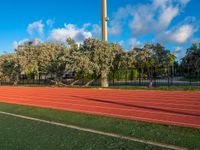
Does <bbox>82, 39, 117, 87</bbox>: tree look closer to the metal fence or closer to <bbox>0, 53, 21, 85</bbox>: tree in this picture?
the metal fence

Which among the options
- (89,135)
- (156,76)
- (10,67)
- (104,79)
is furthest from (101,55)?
(89,135)

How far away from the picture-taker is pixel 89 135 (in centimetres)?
677

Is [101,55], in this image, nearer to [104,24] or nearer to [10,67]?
[104,24]

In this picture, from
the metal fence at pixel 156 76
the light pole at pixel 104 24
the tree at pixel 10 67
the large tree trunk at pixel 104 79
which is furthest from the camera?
the tree at pixel 10 67

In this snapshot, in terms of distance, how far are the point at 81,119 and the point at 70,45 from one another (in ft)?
75.5

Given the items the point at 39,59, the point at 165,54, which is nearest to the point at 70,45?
the point at 39,59

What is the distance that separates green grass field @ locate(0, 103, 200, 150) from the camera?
579cm

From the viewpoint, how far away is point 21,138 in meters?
6.52

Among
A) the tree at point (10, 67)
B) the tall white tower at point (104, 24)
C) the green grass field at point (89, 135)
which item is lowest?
the green grass field at point (89, 135)

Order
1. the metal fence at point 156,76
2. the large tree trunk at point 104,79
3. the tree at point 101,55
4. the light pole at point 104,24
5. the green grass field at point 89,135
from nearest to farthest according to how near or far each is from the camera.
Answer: the green grass field at point 89,135 < the metal fence at point 156,76 < the tree at point 101,55 < the large tree trunk at point 104,79 < the light pole at point 104,24

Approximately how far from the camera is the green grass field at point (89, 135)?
5789mm

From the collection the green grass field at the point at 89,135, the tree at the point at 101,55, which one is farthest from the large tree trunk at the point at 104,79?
the green grass field at the point at 89,135

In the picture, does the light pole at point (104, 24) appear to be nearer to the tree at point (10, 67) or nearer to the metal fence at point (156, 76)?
the metal fence at point (156, 76)

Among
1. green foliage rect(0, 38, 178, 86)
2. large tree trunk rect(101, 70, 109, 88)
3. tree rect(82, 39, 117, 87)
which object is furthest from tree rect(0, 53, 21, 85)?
large tree trunk rect(101, 70, 109, 88)
